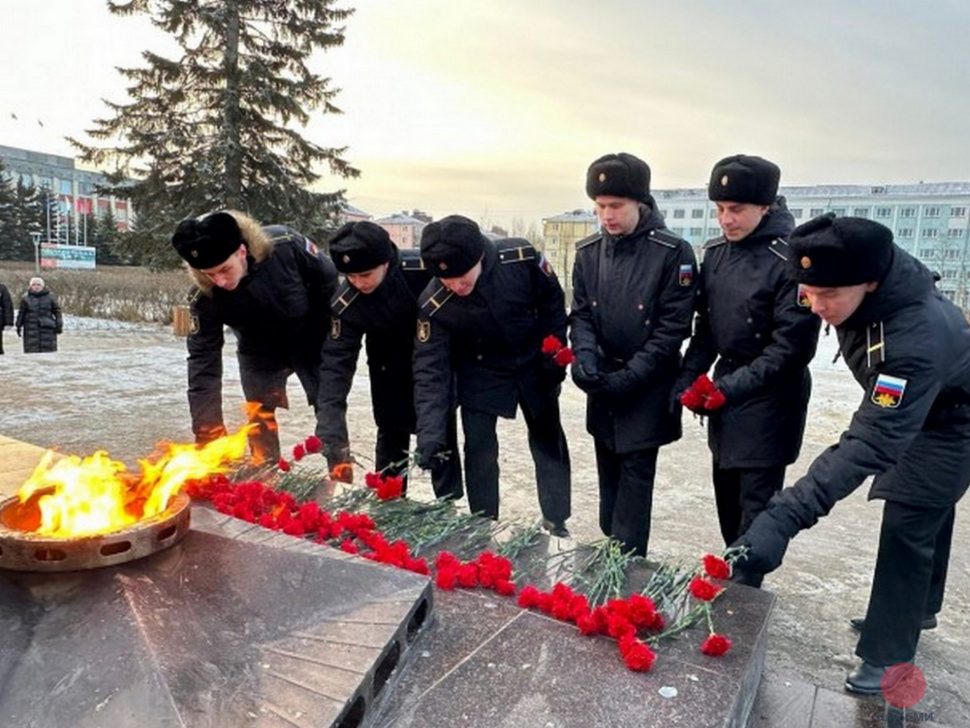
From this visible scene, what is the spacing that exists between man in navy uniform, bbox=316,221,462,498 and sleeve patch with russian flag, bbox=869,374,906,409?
5.78 feet

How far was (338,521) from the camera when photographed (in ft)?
8.18

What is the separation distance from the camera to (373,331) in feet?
11.3

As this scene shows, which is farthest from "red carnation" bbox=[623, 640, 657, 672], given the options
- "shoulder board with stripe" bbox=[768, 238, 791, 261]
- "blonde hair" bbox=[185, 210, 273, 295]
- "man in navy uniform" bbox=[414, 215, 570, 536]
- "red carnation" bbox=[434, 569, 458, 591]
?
"blonde hair" bbox=[185, 210, 273, 295]

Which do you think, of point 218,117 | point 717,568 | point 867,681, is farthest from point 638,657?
point 218,117

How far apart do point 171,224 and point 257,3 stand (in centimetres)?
441

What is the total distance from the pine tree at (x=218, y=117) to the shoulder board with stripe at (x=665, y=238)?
12136mm

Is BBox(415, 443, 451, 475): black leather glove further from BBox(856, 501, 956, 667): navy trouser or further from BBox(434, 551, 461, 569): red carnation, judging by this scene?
BBox(856, 501, 956, 667): navy trouser

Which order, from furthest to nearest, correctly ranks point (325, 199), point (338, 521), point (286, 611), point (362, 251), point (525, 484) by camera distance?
point (325, 199) → point (525, 484) → point (362, 251) → point (338, 521) → point (286, 611)

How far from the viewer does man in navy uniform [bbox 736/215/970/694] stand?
2.10m

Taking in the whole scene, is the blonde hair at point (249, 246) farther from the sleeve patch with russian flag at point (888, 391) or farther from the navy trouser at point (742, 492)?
the sleeve patch with russian flag at point (888, 391)

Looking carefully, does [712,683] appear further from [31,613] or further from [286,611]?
[31,613]

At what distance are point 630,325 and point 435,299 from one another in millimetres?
826

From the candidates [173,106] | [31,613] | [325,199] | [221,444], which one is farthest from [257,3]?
[31,613]

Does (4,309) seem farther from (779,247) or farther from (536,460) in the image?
(779,247)
